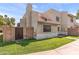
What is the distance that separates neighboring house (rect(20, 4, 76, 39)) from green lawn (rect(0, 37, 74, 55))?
5.2 inches

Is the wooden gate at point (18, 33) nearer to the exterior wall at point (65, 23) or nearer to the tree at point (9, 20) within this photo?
the tree at point (9, 20)

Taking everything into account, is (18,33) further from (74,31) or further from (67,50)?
(74,31)

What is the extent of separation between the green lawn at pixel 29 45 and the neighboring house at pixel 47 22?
0.43 feet

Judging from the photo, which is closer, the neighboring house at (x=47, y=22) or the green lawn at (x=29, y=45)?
the green lawn at (x=29, y=45)

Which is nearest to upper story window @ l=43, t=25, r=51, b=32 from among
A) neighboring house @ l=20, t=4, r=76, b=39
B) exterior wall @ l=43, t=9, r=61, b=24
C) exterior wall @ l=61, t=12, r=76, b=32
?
neighboring house @ l=20, t=4, r=76, b=39

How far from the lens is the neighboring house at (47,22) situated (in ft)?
20.9

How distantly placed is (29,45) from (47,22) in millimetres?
590

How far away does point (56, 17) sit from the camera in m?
6.43

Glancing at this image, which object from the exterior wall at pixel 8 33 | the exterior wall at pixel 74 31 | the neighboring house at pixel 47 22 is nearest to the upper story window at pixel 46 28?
the neighboring house at pixel 47 22

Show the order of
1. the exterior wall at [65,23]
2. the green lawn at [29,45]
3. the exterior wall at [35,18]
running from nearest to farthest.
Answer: the green lawn at [29,45] < the exterior wall at [35,18] < the exterior wall at [65,23]

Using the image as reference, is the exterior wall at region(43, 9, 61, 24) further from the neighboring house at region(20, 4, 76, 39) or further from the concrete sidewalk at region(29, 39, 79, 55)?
the concrete sidewalk at region(29, 39, 79, 55)

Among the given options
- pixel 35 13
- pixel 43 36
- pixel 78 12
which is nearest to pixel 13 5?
pixel 35 13

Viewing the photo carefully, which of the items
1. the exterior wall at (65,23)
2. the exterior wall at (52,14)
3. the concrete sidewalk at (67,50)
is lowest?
the concrete sidewalk at (67,50)
